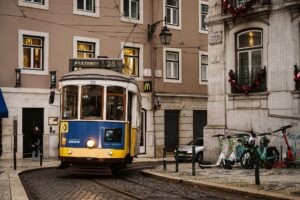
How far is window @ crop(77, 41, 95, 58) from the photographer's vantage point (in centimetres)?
2748

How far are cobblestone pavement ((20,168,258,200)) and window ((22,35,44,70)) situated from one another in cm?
909

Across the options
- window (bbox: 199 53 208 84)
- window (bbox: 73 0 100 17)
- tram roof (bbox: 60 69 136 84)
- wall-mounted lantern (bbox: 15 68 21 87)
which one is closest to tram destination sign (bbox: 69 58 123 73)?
tram roof (bbox: 60 69 136 84)

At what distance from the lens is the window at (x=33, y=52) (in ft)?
82.5

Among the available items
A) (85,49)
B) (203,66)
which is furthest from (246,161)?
(203,66)

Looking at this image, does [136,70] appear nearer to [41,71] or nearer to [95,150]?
[41,71]

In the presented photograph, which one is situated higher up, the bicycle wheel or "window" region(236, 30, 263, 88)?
"window" region(236, 30, 263, 88)

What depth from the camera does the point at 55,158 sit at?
2559cm

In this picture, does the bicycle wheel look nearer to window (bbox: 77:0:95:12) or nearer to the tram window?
the tram window

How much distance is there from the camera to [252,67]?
20.1 metres

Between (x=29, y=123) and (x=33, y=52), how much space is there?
338 cm

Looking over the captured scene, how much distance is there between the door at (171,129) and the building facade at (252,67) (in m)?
9.87

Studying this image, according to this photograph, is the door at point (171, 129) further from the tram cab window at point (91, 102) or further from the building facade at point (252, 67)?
the tram cab window at point (91, 102)

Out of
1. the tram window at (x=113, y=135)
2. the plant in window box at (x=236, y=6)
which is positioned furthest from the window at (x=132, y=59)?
the tram window at (x=113, y=135)

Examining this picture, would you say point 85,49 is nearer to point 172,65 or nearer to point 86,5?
point 86,5
